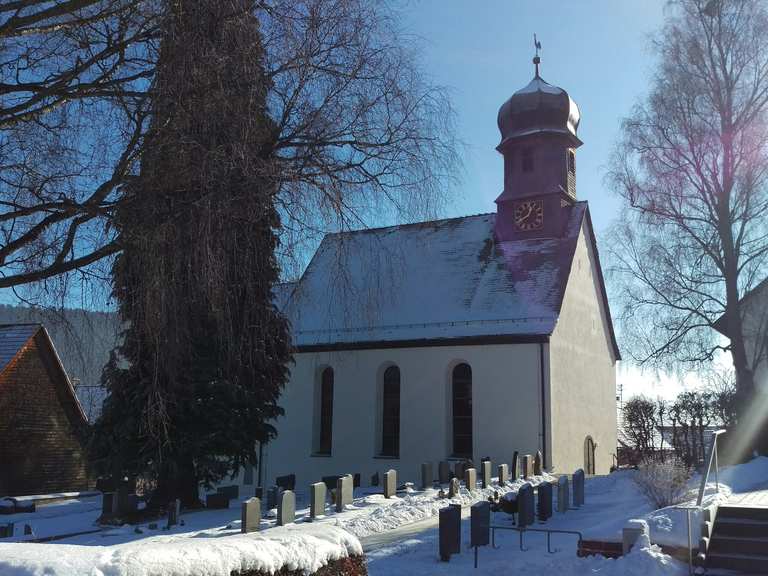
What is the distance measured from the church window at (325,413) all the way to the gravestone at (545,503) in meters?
11.7

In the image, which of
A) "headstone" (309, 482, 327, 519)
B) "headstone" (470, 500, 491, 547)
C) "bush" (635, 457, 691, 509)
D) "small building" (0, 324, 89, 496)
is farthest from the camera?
"small building" (0, 324, 89, 496)

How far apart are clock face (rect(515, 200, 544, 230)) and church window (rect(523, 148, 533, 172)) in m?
1.22

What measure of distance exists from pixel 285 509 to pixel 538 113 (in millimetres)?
17363

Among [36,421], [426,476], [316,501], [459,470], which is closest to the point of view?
[316,501]

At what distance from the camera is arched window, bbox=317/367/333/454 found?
79.0 ft

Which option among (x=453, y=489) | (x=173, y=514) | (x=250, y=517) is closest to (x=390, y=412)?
(x=453, y=489)

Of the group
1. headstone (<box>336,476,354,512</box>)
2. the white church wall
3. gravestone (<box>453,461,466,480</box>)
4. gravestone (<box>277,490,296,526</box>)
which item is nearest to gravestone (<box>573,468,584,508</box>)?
gravestone (<box>453,461,466,480</box>)

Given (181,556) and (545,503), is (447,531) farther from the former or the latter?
(181,556)

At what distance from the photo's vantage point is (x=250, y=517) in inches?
445

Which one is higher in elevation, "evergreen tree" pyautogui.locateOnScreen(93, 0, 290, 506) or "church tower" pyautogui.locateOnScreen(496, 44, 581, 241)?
"church tower" pyautogui.locateOnScreen(496, 44, 581, 241)

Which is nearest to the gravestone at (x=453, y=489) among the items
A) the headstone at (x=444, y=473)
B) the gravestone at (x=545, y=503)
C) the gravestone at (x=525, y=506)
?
the headstone at (x=444, y=473)

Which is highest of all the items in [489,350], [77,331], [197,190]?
[197,190]

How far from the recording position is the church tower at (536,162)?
23984 mm

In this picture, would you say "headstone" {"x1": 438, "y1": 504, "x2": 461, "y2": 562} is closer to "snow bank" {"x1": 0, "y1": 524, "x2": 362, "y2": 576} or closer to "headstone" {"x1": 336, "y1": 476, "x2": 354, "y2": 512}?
"headstone" {"x1": 336, "y1": 476, "x2": 354, "y2": 512}
